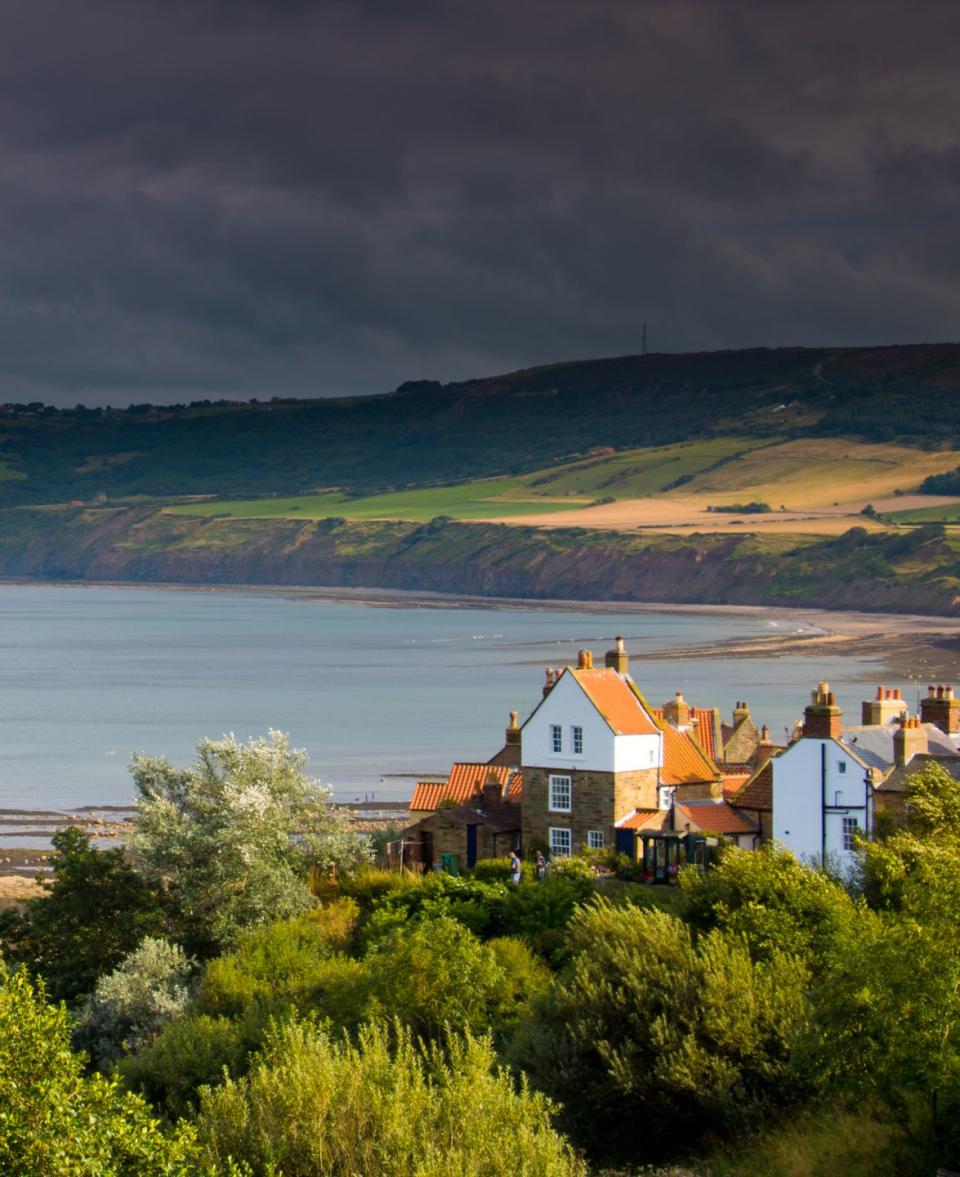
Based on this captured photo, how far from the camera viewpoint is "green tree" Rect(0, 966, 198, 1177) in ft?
60.0

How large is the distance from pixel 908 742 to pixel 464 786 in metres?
13.4

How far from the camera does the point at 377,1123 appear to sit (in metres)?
20.8

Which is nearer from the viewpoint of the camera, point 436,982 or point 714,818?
point 436,982

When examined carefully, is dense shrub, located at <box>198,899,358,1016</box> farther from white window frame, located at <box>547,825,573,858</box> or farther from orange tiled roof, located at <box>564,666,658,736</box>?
orange tiled roof, located at <box>564,666,658,736</box>

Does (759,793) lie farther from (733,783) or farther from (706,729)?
(706,729)

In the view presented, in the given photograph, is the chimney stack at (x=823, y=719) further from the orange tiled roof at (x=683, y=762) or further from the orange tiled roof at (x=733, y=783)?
the orange tiled roof at (x=683, y=762)

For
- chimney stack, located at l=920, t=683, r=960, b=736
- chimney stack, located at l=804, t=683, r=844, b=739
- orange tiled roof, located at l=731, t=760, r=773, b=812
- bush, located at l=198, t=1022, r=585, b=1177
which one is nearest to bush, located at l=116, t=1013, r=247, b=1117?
bush, located at l=198, t=1022, r=585, b=1177

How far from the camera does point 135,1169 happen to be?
61.7 ft

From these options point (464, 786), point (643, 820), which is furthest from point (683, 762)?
point (464, 786)

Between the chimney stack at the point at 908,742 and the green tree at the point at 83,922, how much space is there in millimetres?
17151

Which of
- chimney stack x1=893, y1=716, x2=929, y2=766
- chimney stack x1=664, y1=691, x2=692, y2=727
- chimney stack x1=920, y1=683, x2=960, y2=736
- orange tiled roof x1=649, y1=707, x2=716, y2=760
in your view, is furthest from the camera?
orange tiled roof x1=649, y1=707, x2=716, y2=760

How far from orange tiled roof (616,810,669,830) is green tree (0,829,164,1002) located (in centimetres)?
1111

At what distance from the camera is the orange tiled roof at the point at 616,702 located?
42500 millimetres

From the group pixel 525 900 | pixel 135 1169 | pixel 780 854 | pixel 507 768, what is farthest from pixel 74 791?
pixel 135 1169
